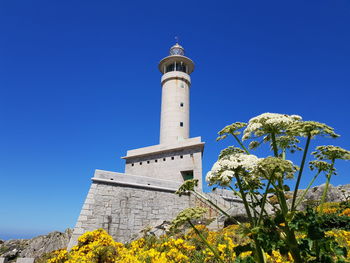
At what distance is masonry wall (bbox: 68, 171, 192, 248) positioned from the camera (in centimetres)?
1700

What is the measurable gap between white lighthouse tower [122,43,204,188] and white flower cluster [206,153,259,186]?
19968mm

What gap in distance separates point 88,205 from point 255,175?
17030mm

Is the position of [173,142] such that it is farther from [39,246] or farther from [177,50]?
[177,50]

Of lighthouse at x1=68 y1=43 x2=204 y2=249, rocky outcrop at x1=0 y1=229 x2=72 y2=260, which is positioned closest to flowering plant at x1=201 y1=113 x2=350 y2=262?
lighthouse at x1=68 y1=43 x2=204 y2=249

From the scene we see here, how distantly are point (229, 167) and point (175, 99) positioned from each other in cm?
3119

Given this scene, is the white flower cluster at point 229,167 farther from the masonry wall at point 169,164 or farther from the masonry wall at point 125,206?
the masonry wall at point 169,164

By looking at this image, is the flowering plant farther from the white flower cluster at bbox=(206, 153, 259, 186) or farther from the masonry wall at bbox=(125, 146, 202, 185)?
the masonry wall at bbox=(125, 146, 202, 185)

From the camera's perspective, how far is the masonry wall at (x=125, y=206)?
669 inches

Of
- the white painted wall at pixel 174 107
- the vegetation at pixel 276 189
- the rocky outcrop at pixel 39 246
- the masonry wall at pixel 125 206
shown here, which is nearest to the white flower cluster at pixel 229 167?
the vegetation at pixel 276 189

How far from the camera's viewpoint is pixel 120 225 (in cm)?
1773

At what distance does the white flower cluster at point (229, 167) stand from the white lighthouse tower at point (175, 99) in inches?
1072

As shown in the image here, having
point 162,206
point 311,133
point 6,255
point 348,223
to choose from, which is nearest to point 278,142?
point 311,133

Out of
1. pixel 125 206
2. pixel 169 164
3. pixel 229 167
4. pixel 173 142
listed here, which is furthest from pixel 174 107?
pixel 229 167

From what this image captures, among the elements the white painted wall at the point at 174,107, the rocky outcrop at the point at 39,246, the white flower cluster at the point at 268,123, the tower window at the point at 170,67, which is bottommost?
the rocky outcrop at the point at 39,246
